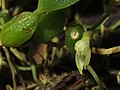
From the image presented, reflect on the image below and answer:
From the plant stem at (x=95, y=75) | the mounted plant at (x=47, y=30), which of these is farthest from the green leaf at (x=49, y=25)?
the plant stem at (x=95, y=75)

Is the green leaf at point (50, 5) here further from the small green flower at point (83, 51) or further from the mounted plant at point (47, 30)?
the small green flower at point (83, 51)

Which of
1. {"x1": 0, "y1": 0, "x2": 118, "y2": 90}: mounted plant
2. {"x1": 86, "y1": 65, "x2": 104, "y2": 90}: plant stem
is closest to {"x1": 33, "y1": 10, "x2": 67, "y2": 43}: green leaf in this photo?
{"x1": 0, "y1": 0, "x2": 118, "y2": 90}: mounted plant

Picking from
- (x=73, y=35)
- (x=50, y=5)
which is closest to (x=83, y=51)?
(x=73, y=35)

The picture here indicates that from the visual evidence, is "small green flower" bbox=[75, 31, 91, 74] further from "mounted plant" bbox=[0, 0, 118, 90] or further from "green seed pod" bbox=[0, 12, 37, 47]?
"green seed pod" bbox=[0, 12, 37, 47]

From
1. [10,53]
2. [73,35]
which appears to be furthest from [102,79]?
[10,53]

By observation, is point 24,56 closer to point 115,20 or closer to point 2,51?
point 2,51

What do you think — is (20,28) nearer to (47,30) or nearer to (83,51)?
(47,30)

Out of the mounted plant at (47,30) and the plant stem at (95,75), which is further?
the plant stem at (95,75)
